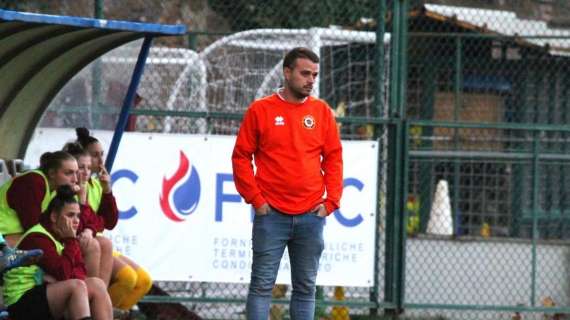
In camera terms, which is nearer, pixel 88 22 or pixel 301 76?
pixel 88 22

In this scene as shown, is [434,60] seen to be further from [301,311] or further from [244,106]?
[301,311]

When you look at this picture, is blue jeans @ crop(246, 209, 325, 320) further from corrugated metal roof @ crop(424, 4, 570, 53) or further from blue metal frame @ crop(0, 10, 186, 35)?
corrugated metal roof @ crop(424, 4, 570, 53)

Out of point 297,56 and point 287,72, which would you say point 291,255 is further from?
point 297,56

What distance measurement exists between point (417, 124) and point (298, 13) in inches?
217

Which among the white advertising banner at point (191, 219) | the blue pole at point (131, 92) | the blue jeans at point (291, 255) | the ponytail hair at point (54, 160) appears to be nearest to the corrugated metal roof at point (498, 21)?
the white advertising banner at point (191, 219)

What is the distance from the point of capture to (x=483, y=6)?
20.9 m

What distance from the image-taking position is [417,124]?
11.4 m

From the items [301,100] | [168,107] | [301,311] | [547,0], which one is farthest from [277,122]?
[547,0]

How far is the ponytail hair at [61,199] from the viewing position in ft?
26.1

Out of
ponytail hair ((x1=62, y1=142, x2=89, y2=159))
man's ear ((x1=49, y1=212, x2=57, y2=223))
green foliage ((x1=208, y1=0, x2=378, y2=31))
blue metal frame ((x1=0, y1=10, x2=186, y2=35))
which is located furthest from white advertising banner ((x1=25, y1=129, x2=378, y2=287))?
green foliage ((x1=208, y1=0, x2=378, y2=31))

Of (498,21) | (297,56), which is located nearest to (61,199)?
(297,56)

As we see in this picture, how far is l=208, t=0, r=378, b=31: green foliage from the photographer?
1531 centimetres

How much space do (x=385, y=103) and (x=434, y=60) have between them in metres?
5.31

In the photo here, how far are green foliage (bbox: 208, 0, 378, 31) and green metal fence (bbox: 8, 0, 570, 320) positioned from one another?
38 millimetres
